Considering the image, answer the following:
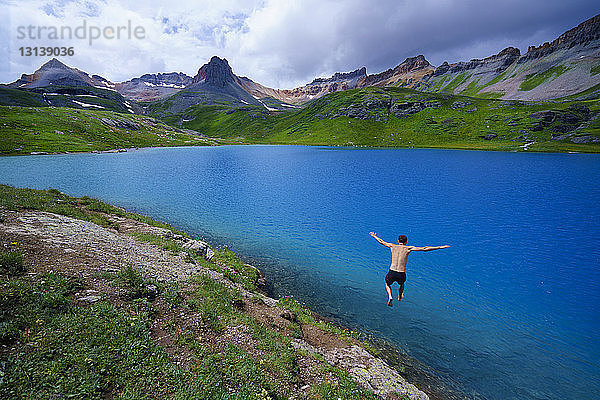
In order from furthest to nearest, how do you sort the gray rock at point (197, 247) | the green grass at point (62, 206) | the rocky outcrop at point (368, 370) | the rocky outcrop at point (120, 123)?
the rocky outcrop at point (120, 123) → the green grass at point (62, 206) → the gray rock at point (197, 247) → the rocky outcrop at point (368, 370)

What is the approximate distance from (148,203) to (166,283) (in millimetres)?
35200

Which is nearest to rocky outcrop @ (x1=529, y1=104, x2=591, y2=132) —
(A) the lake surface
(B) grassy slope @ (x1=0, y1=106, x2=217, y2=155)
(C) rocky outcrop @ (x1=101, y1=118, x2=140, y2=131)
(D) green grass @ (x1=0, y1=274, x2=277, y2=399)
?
(A) the lake surface

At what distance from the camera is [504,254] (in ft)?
90.2

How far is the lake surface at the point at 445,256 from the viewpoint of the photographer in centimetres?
1534

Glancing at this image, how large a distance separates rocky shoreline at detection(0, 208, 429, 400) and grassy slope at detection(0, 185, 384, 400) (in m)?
0.60

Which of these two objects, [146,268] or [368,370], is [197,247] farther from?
[368,370]

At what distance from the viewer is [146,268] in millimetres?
16125

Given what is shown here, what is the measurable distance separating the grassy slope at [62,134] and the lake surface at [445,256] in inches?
3041

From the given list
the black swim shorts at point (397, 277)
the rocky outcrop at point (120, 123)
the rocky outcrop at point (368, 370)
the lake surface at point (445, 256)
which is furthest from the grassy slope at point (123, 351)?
the rocky outcrop at point (120, 123)

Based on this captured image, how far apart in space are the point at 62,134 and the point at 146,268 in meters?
179

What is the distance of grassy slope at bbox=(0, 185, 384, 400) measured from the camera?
8.05 meters

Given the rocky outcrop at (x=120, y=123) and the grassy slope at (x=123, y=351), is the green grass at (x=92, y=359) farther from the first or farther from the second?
the rocky outcrop at (x=120, y=123)

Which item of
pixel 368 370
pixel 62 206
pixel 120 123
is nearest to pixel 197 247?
pixel 62 206

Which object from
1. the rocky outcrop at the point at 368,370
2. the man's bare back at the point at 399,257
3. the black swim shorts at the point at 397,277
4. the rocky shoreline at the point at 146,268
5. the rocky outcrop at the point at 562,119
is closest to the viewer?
the rocky outcrop at the point at 368,370
